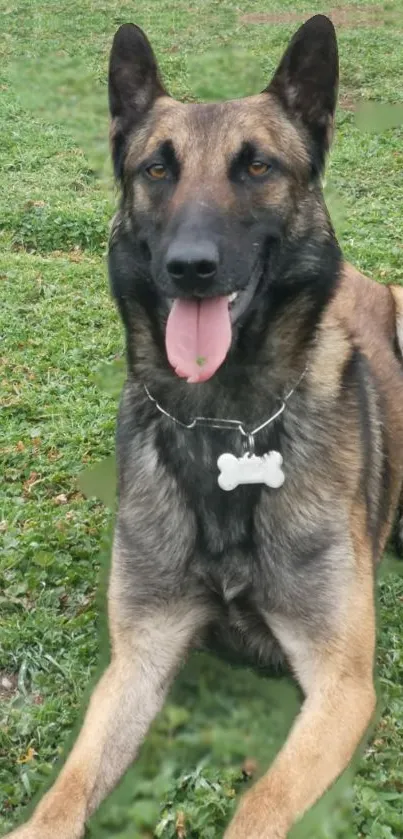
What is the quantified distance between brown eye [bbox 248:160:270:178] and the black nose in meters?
0.40

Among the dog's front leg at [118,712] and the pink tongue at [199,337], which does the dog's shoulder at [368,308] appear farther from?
the dog's front leg at [118,712]

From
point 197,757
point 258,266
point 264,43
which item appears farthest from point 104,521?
point 264,43

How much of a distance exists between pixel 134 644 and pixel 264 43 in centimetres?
1328

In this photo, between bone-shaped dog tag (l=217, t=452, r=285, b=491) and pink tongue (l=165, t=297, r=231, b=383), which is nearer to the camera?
pink tongue (l=165, t=297, r=231, b=383)

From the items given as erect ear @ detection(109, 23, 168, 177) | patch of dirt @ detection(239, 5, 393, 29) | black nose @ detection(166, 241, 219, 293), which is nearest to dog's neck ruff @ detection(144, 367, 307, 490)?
black nose @ detection(166, 241, 219, 293)

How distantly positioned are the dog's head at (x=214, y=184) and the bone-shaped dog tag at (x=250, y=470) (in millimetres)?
352

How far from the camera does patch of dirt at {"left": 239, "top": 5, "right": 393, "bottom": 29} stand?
16.2 m

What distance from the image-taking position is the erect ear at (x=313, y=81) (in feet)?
9.90

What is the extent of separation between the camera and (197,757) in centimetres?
297

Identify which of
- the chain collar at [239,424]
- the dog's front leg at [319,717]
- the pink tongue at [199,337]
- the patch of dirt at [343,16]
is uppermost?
the pink tongue at [199,337]

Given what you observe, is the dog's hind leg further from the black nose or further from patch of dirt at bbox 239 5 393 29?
patch of dirt at bbox 239 5 393 29

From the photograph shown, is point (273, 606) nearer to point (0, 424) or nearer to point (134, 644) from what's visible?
point (134, 644)

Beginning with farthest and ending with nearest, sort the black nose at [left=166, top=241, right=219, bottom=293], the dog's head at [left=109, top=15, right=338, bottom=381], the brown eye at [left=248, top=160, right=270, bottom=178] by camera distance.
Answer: the brown eye at [left=248, top=160, right=270, bottom=178] < the dog's head at [left=109, top=15, right=338, bottom=381] < the black nose at [left=166, top=241, right=219, bottom=293]

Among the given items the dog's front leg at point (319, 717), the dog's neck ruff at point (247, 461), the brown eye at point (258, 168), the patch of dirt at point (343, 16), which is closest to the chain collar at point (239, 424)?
the dog's neck ruff at point (247, 461)
